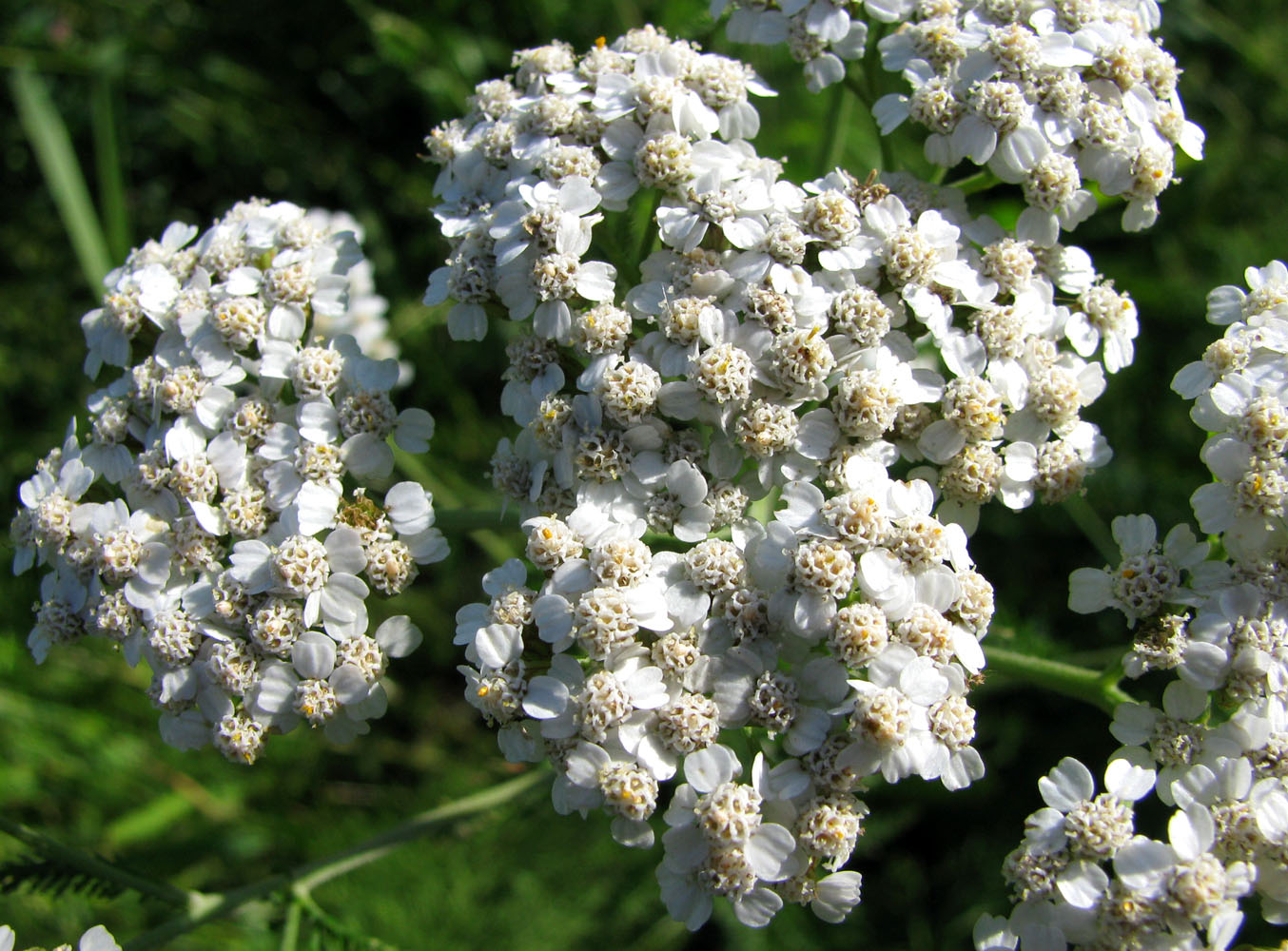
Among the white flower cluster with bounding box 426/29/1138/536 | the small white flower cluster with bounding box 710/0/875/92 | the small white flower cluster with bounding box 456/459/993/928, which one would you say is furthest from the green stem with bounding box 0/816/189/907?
the small white flower cluster with bounding box 710/0/875/92

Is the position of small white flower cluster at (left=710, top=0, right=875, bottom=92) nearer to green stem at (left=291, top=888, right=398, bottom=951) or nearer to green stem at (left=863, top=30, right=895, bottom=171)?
green stem at (left=863, top=30, right=895, bottom=171)

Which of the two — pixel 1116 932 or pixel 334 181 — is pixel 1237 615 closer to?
pixel 1116 932

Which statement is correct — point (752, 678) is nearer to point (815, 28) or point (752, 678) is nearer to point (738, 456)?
point (738, 456)

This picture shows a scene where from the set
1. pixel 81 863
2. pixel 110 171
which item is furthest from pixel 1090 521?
pixel 110 171

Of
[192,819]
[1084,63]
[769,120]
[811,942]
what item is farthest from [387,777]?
[1084,63]

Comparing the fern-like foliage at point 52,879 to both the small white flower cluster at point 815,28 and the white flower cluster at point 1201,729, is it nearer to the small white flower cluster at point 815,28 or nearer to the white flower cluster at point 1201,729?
the white flower cluster at point 1201,729

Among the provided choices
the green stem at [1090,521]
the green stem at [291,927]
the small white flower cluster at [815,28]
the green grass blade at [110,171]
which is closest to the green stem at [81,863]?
the green stem at [291,927]
